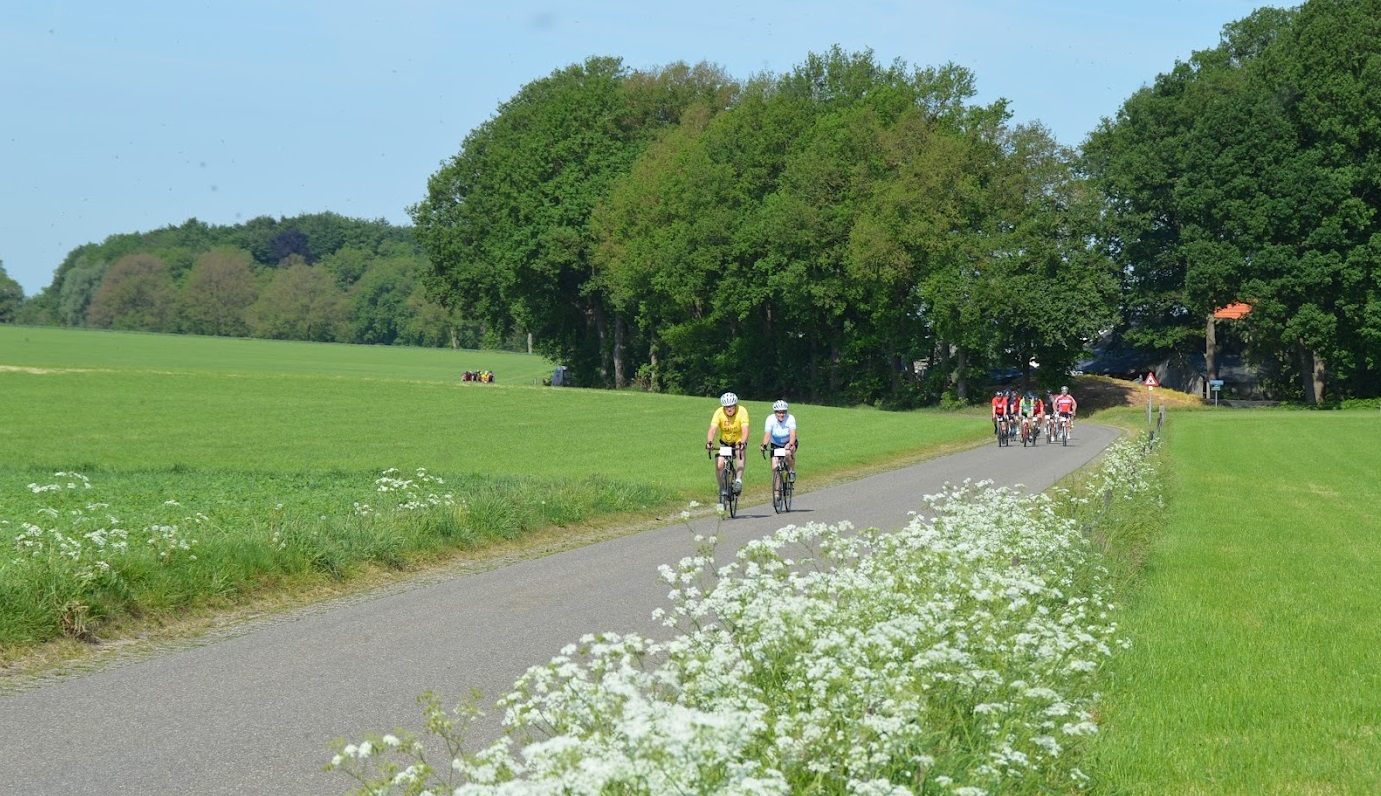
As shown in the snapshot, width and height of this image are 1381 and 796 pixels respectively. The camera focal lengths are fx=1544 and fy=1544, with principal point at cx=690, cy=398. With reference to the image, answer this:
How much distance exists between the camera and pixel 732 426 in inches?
888

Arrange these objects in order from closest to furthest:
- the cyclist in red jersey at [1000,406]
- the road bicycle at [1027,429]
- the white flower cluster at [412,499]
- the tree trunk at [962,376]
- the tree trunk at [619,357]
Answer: the white flower cluster at [412,499]
the cyclist in red jersey at [1000,406]
the road bicycle at [1027,429]
the tree trunk at [962,376]
the tree trunk at [619,357]

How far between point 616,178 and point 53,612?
242ft

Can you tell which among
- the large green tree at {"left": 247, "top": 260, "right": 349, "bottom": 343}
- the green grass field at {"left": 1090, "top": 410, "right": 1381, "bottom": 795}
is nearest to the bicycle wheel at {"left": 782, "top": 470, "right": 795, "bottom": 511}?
the green grass field at {"left": 1090, "top": 410, "right": 1381, "bottom": 795}

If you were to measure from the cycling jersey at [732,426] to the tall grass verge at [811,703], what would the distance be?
13619 millimetres

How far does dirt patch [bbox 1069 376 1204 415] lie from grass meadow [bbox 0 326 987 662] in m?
13.4

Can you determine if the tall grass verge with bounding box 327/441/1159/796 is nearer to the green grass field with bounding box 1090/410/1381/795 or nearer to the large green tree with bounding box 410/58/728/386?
the green grass field with bounding box 1090/410/1381/795

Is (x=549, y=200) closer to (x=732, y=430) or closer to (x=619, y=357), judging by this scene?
(x=619, y=357)

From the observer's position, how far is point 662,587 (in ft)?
45.7

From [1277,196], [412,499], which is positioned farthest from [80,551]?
[1277,196]

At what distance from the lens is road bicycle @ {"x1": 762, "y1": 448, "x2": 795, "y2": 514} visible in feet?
74.9

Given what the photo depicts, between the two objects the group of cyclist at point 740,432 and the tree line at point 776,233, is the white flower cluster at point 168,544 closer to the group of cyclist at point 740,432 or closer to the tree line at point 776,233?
the group of cyclist at point 740,432

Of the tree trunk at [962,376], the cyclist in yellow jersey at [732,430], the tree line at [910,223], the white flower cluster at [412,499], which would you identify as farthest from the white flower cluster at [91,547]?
the tree trunk at [962,376]

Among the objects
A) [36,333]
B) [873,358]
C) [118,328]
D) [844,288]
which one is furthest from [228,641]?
[118,328]

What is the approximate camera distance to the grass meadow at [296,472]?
12.8m
